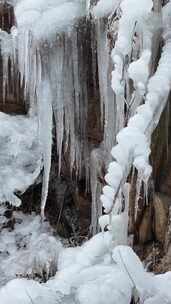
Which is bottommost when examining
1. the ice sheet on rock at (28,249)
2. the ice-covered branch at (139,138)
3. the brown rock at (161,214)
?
the ice sheet on rock at (28,249)

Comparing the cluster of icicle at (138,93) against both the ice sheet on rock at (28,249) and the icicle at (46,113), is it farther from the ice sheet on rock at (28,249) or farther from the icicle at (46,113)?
the ice sheet on rock at (28,249)

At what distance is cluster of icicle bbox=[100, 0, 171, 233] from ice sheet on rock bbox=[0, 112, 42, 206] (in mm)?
1927

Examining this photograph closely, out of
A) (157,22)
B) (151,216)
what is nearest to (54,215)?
(151,216)

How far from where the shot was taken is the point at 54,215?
5043mm

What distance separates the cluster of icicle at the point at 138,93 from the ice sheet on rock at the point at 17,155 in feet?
6.32

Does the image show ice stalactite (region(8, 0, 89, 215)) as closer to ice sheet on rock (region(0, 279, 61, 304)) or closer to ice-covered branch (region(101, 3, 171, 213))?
ice-covered branch (region(101, 3, 171, 213))

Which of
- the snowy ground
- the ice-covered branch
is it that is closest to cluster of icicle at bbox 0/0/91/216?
the ice-covered branch

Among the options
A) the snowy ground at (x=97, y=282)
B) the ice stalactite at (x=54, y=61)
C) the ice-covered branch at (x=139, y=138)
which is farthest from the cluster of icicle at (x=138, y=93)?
the ice stalactite at (x=54, y=61)

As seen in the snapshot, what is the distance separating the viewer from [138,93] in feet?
9.31

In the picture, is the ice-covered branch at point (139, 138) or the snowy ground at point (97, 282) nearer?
the snowy ground at point (97, 282)

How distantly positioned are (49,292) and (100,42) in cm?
186

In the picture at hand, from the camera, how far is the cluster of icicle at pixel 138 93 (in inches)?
98.7

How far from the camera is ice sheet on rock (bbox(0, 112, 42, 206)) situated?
4902mm

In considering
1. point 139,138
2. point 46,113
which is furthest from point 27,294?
point 46,113
